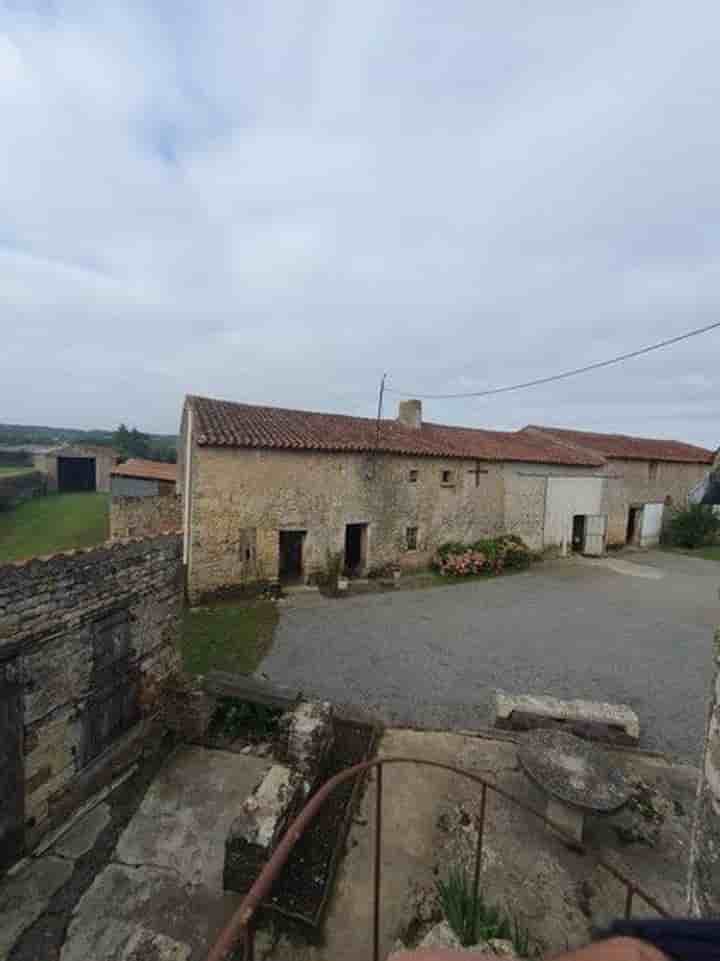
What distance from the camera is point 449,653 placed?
949 cm

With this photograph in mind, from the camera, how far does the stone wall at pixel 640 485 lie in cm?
2011

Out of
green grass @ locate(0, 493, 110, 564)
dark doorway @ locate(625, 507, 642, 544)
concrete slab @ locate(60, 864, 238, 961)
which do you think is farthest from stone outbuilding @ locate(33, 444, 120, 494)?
concrete slab @ locate(60, 864, 238, 961)

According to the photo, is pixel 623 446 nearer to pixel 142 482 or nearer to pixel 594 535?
pixel 594 535

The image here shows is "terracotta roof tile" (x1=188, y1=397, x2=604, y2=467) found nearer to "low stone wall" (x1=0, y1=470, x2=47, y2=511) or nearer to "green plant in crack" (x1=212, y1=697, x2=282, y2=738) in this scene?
"green plant in crack" (x1=212, y1=697, x2=282, y2=738)

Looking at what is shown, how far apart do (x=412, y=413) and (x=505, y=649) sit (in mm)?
10862

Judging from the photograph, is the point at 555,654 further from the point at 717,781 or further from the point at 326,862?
the point at 717,781

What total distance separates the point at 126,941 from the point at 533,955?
3211 mm

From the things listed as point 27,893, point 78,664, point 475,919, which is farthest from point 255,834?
point 78,664

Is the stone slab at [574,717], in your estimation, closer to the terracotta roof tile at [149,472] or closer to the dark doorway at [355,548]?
the dark doorway at [355,548]

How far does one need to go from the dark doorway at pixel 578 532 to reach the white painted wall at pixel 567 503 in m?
0.50

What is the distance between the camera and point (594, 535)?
19219 mm

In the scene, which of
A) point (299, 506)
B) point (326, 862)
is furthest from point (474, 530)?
point (326, 862)

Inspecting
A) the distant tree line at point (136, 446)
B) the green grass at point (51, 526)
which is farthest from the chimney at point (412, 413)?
the distant tree line at point (136, 446)

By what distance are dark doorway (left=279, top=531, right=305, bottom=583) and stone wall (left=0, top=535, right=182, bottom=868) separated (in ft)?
26.7
